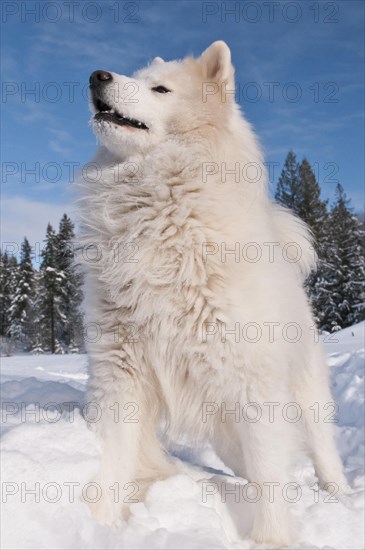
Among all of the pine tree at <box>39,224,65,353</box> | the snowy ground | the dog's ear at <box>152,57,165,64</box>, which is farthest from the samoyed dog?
the pine tree at <box>39,224,65,353</box>

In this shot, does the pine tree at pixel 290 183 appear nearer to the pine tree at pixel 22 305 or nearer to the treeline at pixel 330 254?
the treeline at pixel 330 254

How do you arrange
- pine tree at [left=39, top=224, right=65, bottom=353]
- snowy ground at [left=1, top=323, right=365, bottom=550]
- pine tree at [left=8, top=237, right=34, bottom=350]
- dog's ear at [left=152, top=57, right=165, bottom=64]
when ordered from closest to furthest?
snowy ground at [left=1, top=323, right=365, bottom=550] < dog's ear at [left=152, top=57, right=165, bottom=64] < pine tree at [left=39, top=224, right=65, bottom=353] < pine tree at [left=8, top=237, right=34, bottom=350]

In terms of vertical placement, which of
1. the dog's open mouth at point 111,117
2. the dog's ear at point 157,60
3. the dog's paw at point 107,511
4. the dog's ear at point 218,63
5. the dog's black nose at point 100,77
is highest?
the dog's ear at point 157,60

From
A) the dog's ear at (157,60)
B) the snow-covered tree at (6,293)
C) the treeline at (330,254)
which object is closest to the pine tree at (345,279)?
the treeline at (330,254)

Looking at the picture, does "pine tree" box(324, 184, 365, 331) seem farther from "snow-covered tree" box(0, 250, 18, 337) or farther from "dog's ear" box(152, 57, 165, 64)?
"dog's ear" box(152, 57, 165, 64)

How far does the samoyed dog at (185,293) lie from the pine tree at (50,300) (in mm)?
34656

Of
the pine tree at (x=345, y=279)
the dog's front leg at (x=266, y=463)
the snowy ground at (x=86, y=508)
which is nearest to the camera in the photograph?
the snowy ground at (x=86, y=508)

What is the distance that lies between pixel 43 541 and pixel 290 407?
1.72 m

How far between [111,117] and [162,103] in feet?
1.31

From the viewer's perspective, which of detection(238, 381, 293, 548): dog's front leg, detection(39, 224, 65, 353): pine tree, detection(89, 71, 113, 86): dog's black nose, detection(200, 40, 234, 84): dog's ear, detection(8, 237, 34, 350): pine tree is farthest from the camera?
detection(8, 237, 34, 350): pine tree

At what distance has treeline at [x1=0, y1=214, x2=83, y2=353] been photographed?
3869 cm

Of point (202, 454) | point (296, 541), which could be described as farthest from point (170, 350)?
point (202, 454)

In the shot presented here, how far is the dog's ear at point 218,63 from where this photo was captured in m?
3.71

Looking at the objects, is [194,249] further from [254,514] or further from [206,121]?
[254,514]
